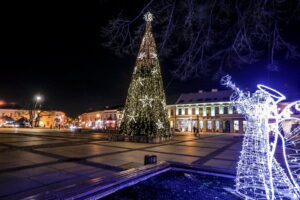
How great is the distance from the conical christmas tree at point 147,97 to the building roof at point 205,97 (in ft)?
95.4

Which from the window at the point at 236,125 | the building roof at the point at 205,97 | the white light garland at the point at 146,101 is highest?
the building roof at the point at 205,97

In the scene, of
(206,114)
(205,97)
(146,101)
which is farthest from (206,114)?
(146,101)

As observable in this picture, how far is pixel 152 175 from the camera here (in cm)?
588

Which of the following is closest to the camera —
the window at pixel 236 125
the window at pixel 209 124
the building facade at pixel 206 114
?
the window at pixel 236 125

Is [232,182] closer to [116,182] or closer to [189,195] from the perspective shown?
[189,195]

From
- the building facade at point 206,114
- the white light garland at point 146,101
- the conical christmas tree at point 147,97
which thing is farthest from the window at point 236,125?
the white light garland at point 146,101

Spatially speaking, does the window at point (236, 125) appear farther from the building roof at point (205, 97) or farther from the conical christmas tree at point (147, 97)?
the conical christmas tree at point (147, 97)

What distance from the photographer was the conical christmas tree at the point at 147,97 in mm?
15938

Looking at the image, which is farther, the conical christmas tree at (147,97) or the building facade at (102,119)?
the building facade at (102,119)

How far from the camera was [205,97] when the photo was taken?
4434 centimetres

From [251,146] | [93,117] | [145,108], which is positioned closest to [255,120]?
[251,146]

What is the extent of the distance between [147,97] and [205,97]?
104 ft

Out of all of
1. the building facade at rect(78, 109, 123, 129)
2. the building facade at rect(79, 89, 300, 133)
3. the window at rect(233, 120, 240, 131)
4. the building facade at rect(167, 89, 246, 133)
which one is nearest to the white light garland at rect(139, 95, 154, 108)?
the building facade at rect(79, 89, 300, 133)

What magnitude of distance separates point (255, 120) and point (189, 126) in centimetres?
4134
